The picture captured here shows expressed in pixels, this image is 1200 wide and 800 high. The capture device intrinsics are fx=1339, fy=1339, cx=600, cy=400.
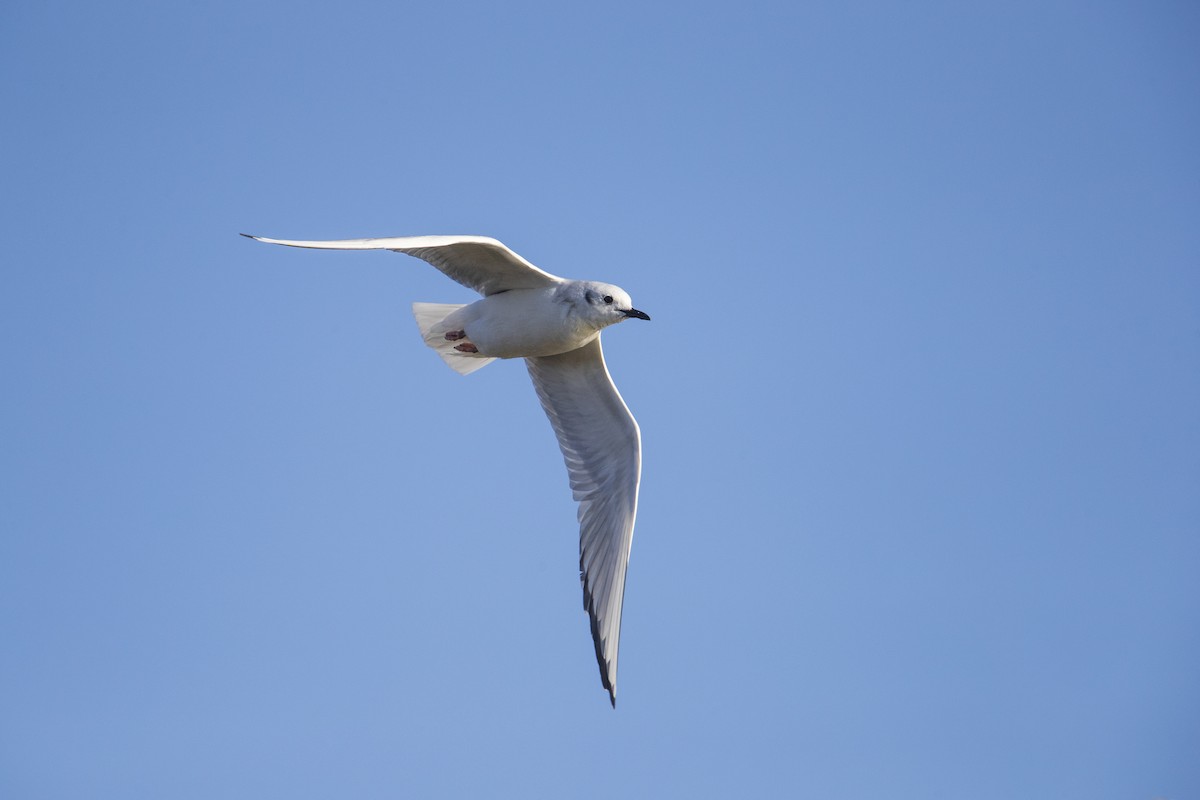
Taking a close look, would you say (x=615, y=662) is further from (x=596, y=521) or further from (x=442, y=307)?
(x=442, y=307)

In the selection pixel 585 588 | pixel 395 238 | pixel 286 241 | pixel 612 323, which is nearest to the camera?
pixel 286 241

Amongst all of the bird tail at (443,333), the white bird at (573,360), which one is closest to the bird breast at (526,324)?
the white bird at (573,360)

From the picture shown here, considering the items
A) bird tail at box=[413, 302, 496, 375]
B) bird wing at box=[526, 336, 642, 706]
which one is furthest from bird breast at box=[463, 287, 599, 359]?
bird wing at box=[526, 336, 642, 706]

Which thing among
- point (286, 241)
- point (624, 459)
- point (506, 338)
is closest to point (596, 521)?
point (624, 459)

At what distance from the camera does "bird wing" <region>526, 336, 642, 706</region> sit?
349 inches

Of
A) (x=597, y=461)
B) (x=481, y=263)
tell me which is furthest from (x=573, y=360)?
(x=481, y=263)

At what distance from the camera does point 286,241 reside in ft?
22.3

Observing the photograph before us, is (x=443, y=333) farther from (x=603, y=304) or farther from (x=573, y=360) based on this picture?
(x=603, y=304)

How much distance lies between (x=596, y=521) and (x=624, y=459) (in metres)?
0.47

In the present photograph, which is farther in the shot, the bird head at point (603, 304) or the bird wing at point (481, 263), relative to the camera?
the bird head at point (603, 304)

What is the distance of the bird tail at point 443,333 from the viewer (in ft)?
28.9

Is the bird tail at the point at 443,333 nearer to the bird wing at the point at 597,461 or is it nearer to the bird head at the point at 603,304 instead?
the bird wing at the point at 597,461

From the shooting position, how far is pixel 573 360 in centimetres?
911

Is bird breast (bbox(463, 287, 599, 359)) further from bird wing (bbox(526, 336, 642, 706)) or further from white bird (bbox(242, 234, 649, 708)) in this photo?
bird wing (bbox(526, 336, 642, 706))
